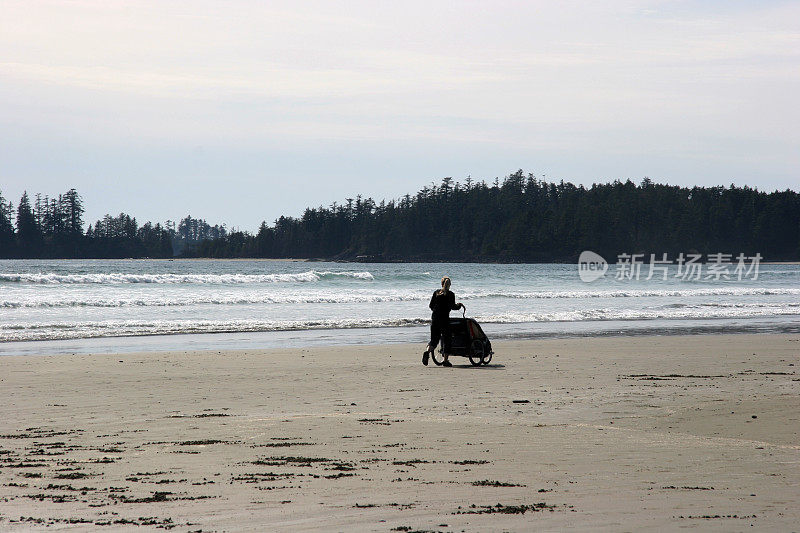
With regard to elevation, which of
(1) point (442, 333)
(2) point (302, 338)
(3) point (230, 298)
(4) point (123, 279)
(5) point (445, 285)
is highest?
(5) point (445, 285)

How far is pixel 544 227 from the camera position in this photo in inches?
6088

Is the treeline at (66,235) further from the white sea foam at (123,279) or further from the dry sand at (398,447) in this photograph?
the dry sand at (398,447)

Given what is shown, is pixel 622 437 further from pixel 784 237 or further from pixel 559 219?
pixel 784 237

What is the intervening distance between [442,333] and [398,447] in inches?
296

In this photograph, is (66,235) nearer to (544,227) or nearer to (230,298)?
(544,227)

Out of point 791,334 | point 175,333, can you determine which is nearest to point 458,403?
point 175,333

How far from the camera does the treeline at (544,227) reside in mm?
155125

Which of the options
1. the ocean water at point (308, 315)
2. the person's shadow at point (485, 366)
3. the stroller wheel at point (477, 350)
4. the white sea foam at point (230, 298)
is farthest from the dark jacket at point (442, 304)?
the white sea foam at point (230, 298)

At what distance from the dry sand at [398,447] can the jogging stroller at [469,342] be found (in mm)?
381

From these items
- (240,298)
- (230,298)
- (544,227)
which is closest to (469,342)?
(240,298)

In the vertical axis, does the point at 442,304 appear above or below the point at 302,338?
above

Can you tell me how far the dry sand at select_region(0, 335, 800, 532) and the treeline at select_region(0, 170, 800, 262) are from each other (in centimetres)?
13683

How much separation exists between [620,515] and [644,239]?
6411 inches

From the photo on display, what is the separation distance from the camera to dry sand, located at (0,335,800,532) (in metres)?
5.38
